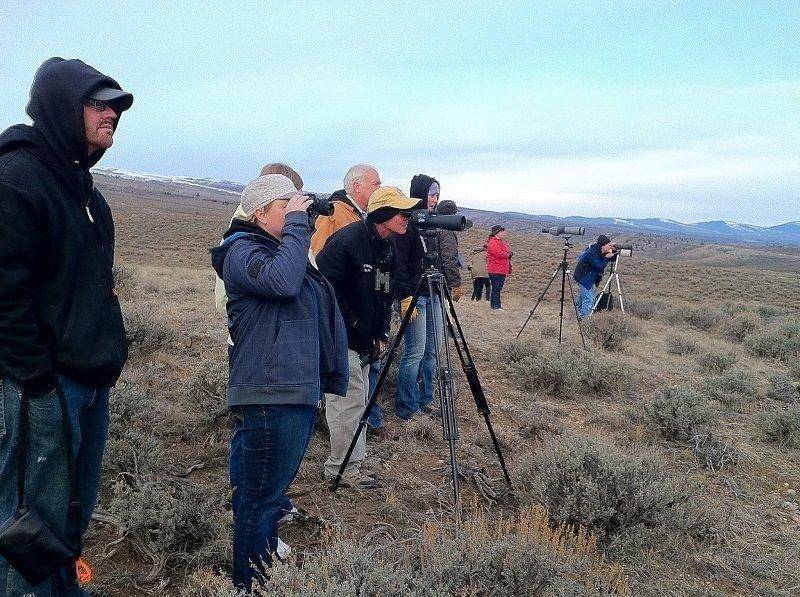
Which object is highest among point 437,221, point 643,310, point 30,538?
point 437,221

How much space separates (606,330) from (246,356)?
701 cm

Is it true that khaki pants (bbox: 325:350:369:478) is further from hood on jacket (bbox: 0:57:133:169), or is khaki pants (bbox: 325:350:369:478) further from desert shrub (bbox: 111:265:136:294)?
desert shrub (bbox: 111:265:136:294)

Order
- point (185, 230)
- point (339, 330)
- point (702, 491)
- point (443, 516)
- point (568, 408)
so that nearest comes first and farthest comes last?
point (339, 330) < point (443, 516) < point (702, 491) < point (568, 408) < point (185, 230)

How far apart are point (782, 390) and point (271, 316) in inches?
250

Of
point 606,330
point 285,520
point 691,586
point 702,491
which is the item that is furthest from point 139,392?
point 606,330

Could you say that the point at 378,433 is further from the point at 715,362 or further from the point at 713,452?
the point at 715,362

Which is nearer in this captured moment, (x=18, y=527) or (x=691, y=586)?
(x=18, y=527)

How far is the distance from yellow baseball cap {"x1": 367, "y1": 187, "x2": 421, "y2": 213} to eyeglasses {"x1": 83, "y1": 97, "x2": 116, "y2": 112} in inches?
69.3

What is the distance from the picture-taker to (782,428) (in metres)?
4.82

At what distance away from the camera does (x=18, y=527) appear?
1.64 m

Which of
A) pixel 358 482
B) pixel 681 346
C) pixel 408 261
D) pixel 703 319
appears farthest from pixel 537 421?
pixel 703 319

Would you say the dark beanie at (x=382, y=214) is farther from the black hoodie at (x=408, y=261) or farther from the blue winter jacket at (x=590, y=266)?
the blue winter jacket at (x=590, y=266)

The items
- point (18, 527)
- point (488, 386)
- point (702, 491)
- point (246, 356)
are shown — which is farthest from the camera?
point (488, 386)

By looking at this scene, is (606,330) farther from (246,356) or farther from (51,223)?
(51,223)
